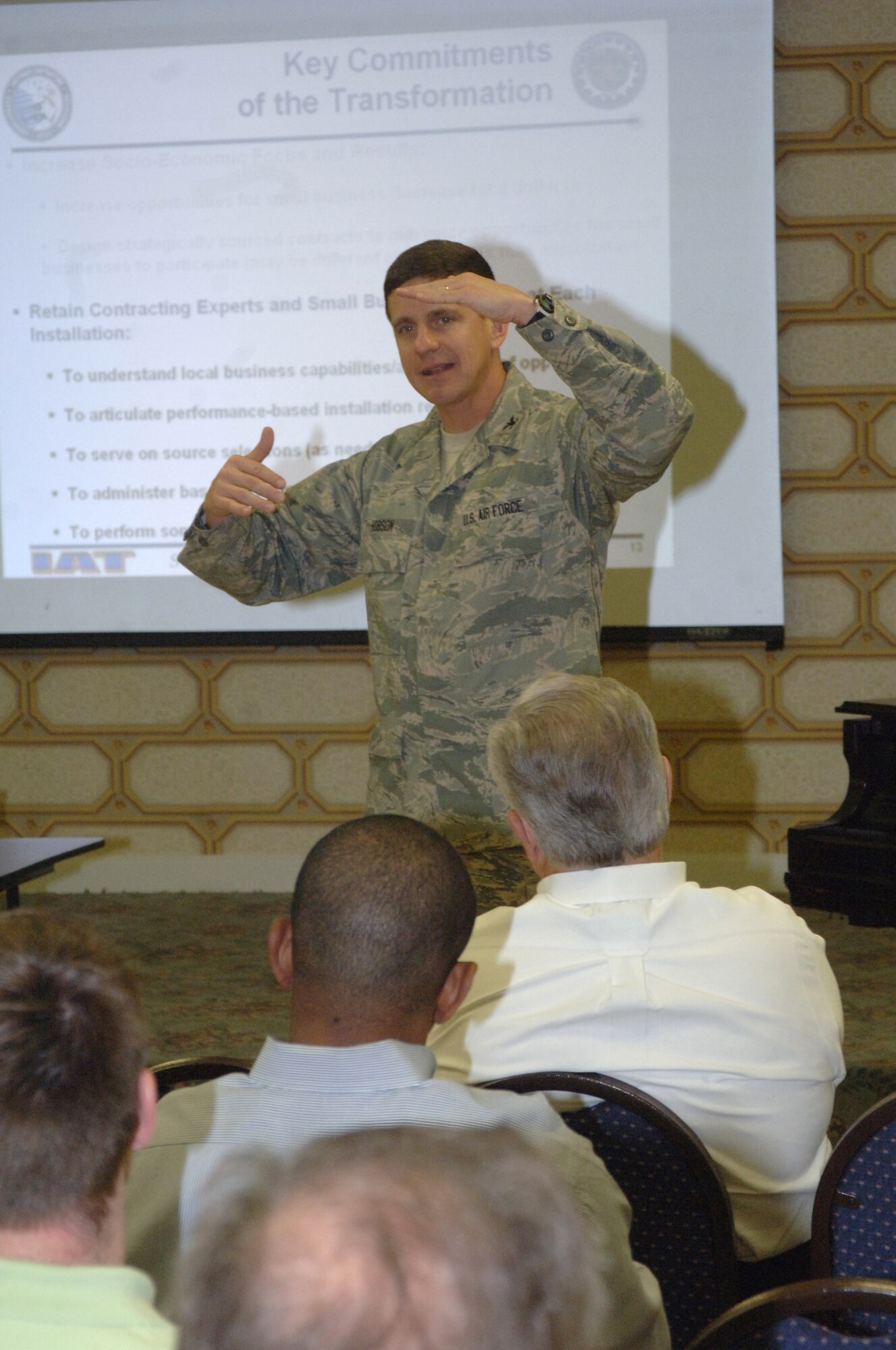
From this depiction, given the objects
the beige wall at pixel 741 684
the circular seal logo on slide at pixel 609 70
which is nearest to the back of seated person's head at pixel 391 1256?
the beige wall at pixel 741 684

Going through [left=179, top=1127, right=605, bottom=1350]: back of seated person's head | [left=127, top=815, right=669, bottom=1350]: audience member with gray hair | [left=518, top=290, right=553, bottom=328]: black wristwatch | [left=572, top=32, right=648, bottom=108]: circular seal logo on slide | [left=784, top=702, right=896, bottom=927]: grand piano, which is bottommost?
[left=784, top=702, right=896, bottom=927]: grand piano

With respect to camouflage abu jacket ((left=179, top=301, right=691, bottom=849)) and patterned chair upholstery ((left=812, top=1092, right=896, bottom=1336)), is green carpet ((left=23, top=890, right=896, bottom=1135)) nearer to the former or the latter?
camouflage abu jacket ((left=179, top=301, right=691, bottom=849))

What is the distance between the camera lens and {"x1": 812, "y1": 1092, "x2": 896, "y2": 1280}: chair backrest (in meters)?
1.20

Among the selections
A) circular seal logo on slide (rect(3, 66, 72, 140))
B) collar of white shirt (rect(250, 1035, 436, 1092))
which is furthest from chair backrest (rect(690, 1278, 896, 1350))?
circular seal logo on slide (rect(3, 66, 72, 140))

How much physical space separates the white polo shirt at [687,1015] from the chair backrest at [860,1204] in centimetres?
13

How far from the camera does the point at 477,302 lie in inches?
77.4

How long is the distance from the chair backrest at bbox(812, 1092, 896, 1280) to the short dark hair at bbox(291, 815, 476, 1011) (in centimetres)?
40

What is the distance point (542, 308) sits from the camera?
1.96 meters

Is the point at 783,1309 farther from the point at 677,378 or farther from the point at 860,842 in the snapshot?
the point at 677,378

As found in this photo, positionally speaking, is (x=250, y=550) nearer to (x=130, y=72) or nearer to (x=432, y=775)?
(x=432, y=775)

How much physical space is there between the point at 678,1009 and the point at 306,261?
346 centimetres

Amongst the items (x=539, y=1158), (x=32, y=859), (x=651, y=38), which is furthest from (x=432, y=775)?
(x=651, y=38)

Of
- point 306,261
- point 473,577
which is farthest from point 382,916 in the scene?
point 306,261

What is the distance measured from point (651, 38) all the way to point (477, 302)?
2.63m
